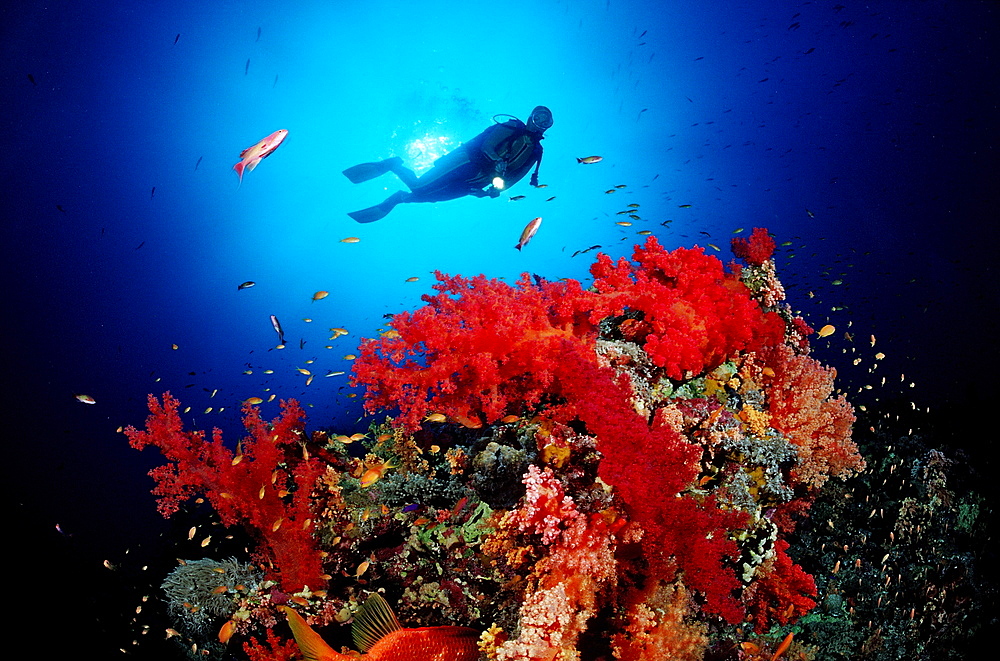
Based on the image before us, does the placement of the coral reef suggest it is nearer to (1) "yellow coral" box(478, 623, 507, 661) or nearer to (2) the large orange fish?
(1) "yellow coral" box(478, 623, 507, 661)

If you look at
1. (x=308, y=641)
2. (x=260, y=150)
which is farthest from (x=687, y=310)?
(x=260, y=150)

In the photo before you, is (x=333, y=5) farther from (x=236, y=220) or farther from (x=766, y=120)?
(x=766, y=120)

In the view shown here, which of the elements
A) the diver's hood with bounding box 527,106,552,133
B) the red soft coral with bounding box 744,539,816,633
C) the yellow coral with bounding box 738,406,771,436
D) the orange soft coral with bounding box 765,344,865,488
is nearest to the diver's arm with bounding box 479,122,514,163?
the diver's hood with bounding box 527,106,552,133

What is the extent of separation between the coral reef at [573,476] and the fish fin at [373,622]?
660 mm

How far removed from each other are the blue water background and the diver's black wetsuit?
469 centimetres

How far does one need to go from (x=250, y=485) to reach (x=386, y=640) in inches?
94.1

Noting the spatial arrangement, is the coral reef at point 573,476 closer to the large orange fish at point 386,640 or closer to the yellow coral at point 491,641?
the yellow coral at point 491,641

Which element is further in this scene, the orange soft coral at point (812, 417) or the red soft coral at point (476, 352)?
the orange soft coral at point (812, 417)

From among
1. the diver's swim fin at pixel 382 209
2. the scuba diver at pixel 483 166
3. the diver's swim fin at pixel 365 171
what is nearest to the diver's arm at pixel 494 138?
the scuba diver at pixel 483 166

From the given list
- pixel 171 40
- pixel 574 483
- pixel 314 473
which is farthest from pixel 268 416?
pixel 574 483

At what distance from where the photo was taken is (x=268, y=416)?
3594 cm

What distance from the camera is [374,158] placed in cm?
2430

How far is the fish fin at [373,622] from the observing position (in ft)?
9.90

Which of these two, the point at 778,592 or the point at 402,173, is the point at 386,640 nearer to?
the point at 778,592
